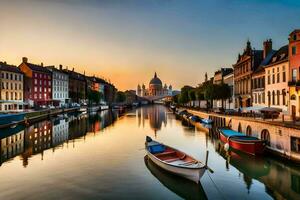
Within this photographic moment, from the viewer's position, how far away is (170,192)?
20.8 meters

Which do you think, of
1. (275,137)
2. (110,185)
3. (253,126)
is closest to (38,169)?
(110,185)

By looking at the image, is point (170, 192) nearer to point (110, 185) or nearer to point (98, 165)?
point (110, 185)

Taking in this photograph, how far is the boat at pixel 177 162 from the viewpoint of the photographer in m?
21.1

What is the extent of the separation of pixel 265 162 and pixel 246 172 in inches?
154

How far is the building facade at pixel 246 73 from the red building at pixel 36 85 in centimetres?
6798

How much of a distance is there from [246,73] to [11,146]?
53086mm

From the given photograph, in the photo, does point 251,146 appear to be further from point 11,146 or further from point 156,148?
point 11,146

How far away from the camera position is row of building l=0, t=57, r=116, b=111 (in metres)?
80.4

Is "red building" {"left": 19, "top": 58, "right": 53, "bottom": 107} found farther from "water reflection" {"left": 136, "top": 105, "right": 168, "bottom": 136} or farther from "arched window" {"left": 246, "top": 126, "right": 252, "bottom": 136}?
"arched window" {"left": 246, "top": 126, "right": 252, "bottom": 136}

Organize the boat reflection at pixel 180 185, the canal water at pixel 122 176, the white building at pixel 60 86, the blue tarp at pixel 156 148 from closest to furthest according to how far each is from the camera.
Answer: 1. the boat reflection at pixel 180 185
2. the canal water at pixel 122 176
3. the blue tarp at pixel 156 148
4. the white building at pixel 60 86

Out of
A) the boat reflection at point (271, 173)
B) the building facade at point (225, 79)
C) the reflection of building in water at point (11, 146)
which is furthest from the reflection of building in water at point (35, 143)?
the building facade at point (225, 79)

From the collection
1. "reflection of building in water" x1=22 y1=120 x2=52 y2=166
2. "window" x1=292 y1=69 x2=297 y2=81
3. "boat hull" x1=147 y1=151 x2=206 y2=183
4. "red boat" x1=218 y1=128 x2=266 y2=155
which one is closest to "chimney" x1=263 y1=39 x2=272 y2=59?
"window" x1=292 y1=69 x2=297 y2=81

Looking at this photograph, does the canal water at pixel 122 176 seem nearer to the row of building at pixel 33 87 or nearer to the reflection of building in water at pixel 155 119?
the reflection of building in water at pixel 155 119

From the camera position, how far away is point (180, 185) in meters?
21.8
